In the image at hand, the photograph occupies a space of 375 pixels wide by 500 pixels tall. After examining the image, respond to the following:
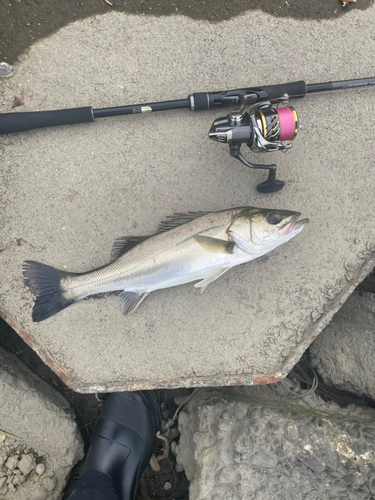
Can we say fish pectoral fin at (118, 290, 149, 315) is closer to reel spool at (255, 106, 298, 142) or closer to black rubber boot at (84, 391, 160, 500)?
black rubber boot at (84, 391, 160, 500)

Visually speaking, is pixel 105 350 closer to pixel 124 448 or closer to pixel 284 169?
pixel 124 448

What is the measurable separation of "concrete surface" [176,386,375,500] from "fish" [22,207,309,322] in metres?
1.03

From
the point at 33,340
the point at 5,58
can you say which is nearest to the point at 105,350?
the point at 33,340

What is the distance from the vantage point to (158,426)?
2.95 m

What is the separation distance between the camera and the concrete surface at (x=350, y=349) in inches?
101

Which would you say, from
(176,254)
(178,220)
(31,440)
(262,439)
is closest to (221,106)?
(178,220)

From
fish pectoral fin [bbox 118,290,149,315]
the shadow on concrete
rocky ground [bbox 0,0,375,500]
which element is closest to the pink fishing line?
the shadow on concrete

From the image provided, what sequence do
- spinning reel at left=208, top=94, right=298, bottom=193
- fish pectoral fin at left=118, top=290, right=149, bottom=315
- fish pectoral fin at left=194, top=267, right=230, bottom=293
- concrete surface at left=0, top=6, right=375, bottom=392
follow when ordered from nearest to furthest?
spinning reel at left=208, top=94, right=298, bottom=193
fish pectoral fin at left=194, top=267, right=230, bottom=293
fish pectoral fin at left=118, top=290, right=149, bottom=315
concrete surface at left=0, top=6, right=375, bottom=392

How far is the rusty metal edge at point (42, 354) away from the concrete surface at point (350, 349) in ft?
6.53

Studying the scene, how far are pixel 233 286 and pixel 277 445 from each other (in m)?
1.12

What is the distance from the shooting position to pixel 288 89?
251 cm

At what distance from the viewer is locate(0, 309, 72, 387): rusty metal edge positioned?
2.48 m

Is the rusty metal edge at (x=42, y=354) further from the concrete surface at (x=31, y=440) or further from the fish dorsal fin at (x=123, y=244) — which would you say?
the fish dorsal fin at (x=123, y=244)

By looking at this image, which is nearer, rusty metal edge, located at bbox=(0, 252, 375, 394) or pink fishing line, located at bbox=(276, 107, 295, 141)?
pink fishing line, located at bbox=(276, 107, 295, 141)
